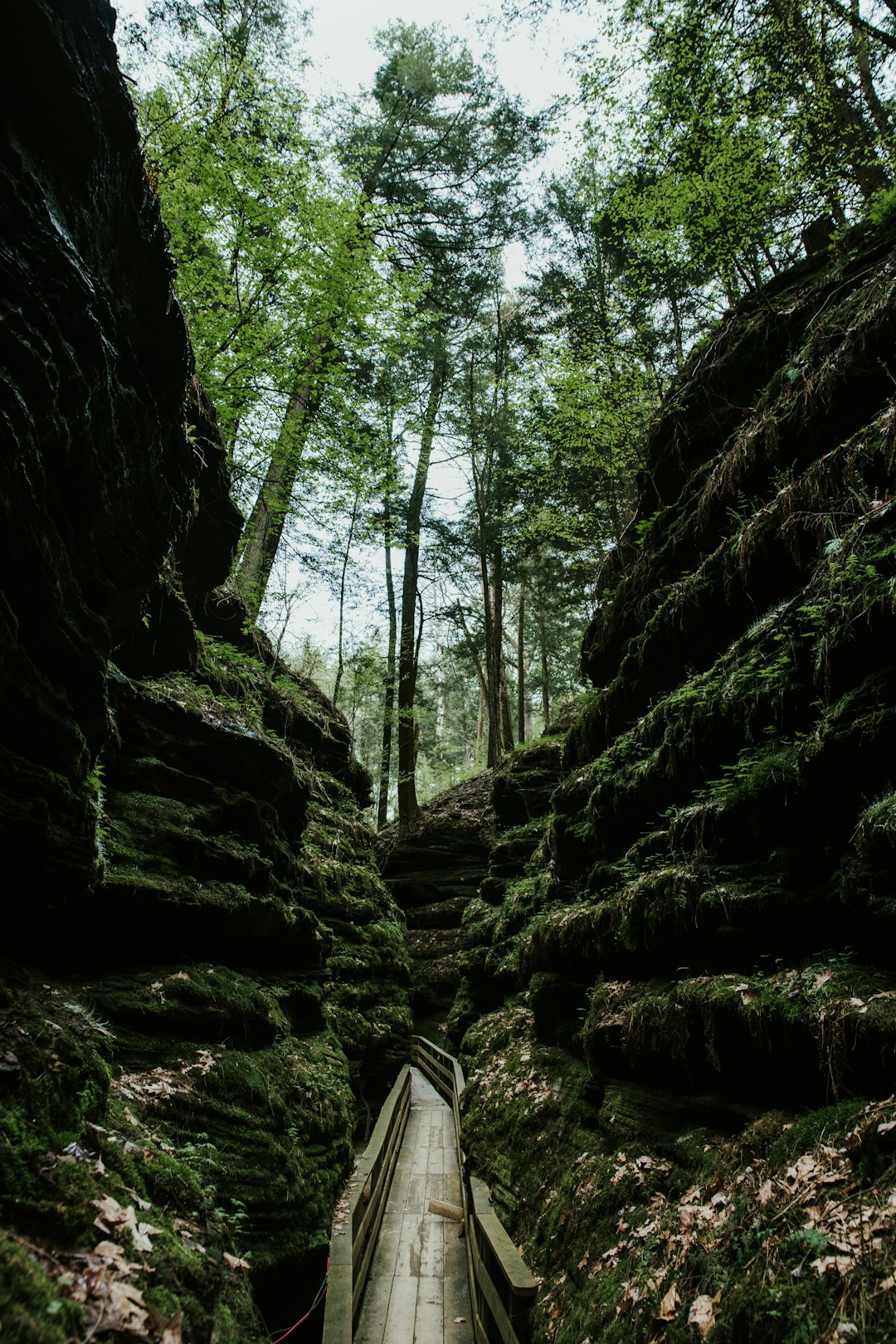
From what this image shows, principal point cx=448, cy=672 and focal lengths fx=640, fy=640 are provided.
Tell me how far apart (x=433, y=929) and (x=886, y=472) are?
16873 millimetres

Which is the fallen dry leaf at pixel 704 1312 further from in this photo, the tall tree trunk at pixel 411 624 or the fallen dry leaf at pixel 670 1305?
the tall tree trunk at pixel 411 624

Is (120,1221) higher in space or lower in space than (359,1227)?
higher

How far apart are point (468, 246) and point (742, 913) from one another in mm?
20129

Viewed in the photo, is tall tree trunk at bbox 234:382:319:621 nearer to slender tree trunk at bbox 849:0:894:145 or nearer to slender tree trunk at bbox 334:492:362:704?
slender tree trunk at bbox 334:492:362:704

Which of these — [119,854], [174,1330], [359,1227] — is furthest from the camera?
[119,854]

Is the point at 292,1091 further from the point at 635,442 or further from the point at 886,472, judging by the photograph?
the point at 635,442

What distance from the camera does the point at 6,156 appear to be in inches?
135

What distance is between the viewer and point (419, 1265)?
6.53 meters

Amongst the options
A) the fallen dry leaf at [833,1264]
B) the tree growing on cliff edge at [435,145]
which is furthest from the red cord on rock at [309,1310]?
the tree growing on cliff edge at [435,145]

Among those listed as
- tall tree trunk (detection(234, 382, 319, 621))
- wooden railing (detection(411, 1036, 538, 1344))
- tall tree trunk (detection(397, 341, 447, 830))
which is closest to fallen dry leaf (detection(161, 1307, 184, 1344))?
wooden railing (detection(411, 1036, 538, 1344))

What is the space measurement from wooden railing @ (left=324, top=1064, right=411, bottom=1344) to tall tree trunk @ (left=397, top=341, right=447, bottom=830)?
1085 centimetres

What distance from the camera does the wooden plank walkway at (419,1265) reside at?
18.1 feet

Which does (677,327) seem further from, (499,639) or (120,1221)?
(120,1221)

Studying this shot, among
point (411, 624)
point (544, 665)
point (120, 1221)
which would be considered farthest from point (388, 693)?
point (120, 1221)
